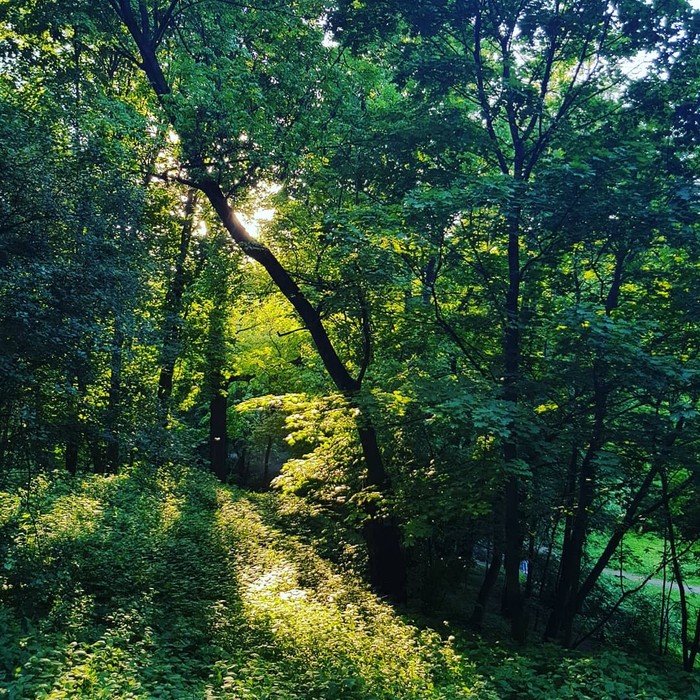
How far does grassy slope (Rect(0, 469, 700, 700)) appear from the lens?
589cm

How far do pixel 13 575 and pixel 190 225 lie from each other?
43.5 feet

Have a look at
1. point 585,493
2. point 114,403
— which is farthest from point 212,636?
point 585,493

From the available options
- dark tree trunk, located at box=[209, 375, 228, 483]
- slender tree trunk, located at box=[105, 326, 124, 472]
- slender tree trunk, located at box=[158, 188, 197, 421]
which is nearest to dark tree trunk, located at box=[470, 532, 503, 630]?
slender tree trunk, located at box=[105, 326, 124, 472]

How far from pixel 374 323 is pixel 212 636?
6.78 m

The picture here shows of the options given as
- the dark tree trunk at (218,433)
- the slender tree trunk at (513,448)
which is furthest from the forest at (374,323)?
the dark tree trunk at (218,433)

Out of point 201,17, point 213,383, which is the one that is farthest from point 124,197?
point 213,383

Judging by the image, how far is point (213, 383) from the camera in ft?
78.3

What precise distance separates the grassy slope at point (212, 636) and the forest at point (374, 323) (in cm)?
6

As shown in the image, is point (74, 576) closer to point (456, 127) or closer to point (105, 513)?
point (105, 513)

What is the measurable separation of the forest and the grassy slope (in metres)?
0.06

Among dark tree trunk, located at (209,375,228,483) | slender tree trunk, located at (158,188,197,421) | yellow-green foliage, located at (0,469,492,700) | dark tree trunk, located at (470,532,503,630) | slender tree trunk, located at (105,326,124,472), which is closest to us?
yellow-green foliage, located at (0,469,492,700)

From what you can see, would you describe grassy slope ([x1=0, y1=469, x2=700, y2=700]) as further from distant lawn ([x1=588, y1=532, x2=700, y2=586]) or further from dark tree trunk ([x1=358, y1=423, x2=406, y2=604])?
distant lawn ([x1=588, y1=532, x2=700, y2=586])

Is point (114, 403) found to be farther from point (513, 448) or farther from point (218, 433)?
point (218, 433)

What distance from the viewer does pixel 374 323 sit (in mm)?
11891
